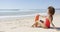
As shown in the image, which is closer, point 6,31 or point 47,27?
point 6,31

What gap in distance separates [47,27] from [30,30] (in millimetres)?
713

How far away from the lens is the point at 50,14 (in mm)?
6375

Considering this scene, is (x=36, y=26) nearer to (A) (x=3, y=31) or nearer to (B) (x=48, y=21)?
(B) (x=48, y=21)

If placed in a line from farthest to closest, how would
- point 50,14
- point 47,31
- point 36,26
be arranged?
point 36,26 < point 50,14 < point 47,31

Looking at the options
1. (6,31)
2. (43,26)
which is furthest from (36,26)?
(6,31)

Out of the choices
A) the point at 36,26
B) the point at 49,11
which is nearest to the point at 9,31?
the point at 36,26

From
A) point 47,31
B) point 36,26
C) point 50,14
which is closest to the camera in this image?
point 47,31

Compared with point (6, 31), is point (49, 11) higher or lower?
higher

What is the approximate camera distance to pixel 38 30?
20.3 feet

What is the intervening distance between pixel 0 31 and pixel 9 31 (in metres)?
0.35

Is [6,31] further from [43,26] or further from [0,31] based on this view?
[43,26]

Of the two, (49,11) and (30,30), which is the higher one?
(49,11)

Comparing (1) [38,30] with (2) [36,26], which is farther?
(2) [36,26]

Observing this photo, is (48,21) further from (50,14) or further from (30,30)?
(30,30)
